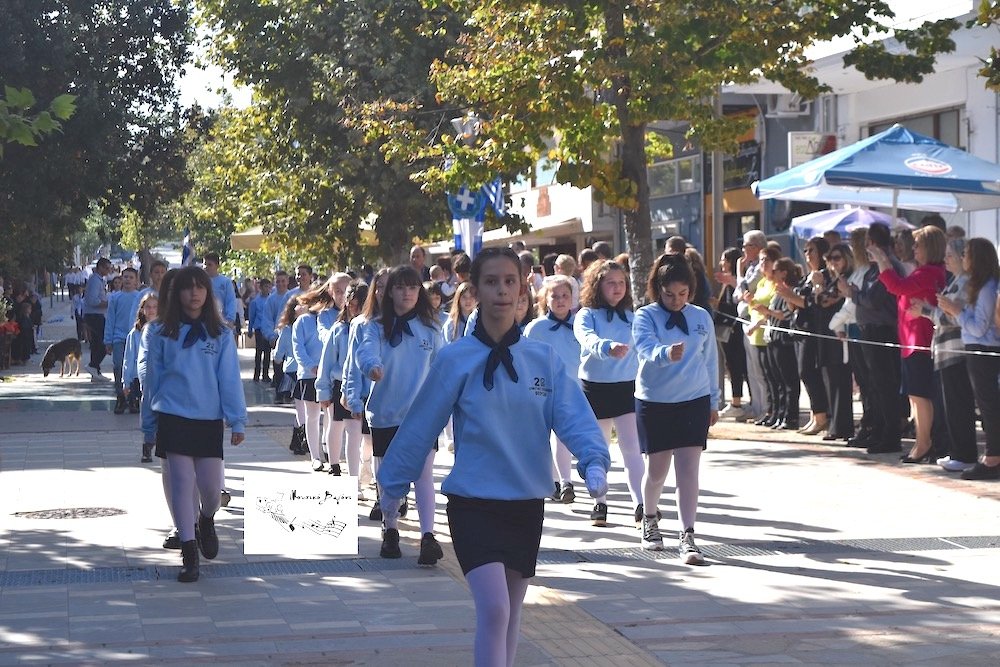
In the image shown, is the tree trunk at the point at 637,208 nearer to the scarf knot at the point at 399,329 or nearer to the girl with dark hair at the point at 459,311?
the girl with dark hair at the point at 459,311

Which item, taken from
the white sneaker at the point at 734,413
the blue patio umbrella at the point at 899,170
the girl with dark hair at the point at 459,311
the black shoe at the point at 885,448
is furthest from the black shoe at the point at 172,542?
the white sneaker at the point at 734,413

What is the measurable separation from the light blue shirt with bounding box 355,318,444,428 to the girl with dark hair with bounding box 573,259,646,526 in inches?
42.0

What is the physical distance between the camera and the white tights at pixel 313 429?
13.6 metres

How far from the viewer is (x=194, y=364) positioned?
29.0ft

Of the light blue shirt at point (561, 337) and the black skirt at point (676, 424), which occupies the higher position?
the light blue shirt at point (561, 337)

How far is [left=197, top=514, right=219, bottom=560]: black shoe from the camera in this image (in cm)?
909

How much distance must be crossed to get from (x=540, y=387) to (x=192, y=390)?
3771 mm

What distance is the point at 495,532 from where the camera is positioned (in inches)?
210

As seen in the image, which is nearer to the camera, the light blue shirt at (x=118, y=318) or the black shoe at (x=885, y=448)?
the black shoe at (x=885, y=448)

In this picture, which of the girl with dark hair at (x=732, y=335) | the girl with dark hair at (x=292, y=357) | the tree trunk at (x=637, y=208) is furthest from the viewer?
the girl with dark hair at (x=732, y=335)

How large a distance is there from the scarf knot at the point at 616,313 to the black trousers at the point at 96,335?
1598 cm

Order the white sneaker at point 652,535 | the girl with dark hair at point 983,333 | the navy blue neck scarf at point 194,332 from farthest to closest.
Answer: the girl with dark hair at point 983,333, the white sneaker at point 652,535, the navy blue neck scarf at point 194,332

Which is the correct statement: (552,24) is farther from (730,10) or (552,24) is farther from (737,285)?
(737,285)

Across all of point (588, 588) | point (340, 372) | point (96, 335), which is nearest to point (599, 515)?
point (588, 588)
